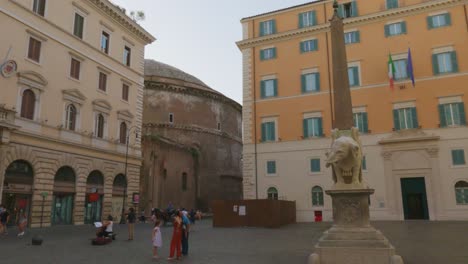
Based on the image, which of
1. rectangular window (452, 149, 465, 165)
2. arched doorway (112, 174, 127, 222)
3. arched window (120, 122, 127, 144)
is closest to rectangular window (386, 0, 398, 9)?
rectangular window (452, 149, 465, 165)

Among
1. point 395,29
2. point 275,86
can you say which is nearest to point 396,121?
point 395,29

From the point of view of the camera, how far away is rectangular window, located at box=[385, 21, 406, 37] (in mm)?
25000

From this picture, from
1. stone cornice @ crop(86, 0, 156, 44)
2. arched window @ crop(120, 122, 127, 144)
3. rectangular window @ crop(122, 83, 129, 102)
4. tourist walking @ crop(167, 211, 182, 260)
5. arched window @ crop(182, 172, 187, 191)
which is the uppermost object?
stone cornice @ crop(86, 0, 156, 44)

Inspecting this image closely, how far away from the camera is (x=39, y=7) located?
2059 cm

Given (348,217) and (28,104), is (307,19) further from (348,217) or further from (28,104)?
(348,217)

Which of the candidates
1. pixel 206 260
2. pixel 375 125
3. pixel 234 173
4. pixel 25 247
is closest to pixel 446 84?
pixel 375 125

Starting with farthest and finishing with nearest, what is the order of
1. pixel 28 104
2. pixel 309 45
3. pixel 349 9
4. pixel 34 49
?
pixel 309 45 < pixel 349 9 < pixel 34 49 < pixel 28 104

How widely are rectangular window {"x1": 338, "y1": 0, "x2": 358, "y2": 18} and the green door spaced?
11614 millimetres

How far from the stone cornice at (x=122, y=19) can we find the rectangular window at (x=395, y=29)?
55.3ft

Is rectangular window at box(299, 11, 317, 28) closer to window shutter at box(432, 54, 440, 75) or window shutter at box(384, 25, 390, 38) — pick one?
window shutter at box(384, 25, 390, 38)

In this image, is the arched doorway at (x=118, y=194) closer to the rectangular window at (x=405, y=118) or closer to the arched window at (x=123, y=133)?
the arched window at (x=123, y=133)

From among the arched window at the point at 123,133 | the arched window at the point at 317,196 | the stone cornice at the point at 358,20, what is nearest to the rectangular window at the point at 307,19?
the stone cornice at the point at 358,20

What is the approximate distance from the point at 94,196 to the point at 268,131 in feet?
39.7

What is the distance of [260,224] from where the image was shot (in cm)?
2119
